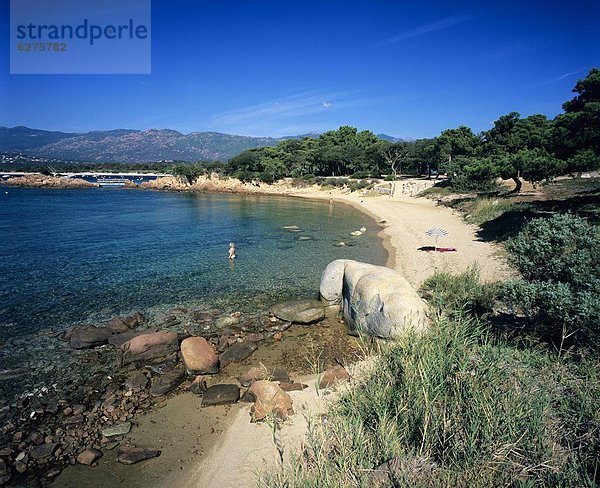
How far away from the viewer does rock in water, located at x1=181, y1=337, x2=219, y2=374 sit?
8.55m

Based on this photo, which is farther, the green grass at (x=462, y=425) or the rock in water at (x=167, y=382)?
the rock in water at (x=167, y=382)

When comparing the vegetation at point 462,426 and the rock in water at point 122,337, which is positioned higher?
the vegetation at point 462,426

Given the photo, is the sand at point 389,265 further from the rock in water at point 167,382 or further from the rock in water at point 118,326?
the rock in water at point 118,326

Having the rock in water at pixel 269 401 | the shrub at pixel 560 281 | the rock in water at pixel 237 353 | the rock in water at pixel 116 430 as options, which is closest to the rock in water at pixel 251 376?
the rock in water at pixel 269 401

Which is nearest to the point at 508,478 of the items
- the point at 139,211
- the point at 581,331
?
the point at 581,331

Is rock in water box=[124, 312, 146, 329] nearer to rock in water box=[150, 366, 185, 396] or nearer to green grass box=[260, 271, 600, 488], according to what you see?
rock in water box=[150, 366, 185, 396]

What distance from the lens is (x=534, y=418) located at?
3.96m

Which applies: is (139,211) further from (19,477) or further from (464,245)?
(19,477)

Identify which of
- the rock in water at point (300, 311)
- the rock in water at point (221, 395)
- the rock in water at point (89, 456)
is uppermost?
the rock in water at point (300, 311)

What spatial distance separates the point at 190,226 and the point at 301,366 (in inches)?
1013

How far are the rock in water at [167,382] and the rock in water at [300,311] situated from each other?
405 cm

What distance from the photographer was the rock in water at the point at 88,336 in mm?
9772

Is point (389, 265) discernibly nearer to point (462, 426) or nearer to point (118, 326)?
point (118, 326)

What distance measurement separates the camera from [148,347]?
30.7 ft
